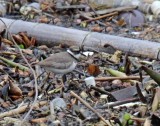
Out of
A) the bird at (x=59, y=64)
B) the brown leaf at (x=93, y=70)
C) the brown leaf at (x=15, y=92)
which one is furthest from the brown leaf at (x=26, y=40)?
the brown leaf at (x=15, y=92)

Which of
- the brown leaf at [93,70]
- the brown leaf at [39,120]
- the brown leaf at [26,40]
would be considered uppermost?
the brown leaf at [26,40]

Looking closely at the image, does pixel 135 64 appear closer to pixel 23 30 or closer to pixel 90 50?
pixel 90 50

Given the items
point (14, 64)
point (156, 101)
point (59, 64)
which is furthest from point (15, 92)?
point (156, 101)

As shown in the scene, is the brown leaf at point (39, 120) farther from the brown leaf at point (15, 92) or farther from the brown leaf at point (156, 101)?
the brown leaf at point (156, 101)

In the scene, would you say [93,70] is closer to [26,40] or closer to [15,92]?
[15,92]

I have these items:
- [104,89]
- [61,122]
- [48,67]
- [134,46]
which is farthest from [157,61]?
[61,122]

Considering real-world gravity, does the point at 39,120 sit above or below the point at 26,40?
below

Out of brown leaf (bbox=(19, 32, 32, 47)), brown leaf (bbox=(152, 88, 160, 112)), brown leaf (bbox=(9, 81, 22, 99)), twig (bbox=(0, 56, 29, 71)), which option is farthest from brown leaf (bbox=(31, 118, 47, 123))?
brown leaf (bbox=(19, 32, 32, 47))

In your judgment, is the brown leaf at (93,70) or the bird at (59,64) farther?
the brown leaf at (93,70)
